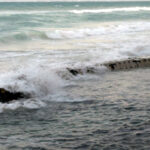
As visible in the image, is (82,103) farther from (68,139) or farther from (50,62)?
(50,62)

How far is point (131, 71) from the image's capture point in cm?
1238

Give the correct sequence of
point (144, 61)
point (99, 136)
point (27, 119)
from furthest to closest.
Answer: point (144, 61)
point (27, 119)
point (99, 136)

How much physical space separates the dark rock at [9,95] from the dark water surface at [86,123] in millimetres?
757

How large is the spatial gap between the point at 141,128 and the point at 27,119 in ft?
7.07

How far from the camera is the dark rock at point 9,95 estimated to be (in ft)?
29.1

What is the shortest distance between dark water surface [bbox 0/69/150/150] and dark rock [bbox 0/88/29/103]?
0.76 meters

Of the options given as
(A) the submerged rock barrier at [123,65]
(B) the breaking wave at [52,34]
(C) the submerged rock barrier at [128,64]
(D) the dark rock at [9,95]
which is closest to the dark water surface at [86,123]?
(D) the dark rock at [9,95]

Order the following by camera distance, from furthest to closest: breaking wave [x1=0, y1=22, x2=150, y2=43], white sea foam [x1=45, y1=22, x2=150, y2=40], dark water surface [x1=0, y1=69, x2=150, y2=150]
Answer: white sea foam [x1=45, y1=22, x2=150, y2=40] → breaking wave [x1=0, y1=22, x2=150, y2=43] → dark water surface [x1=0, y1=69, x2=150, y2=150]

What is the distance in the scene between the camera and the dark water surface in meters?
6.27

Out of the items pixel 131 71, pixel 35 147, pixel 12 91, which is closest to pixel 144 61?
pixel 131 71

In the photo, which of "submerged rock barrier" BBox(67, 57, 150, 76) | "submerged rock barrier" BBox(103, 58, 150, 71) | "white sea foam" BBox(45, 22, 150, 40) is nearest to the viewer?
"submerged rock barrier" BBox(67, 57, 150, 76)

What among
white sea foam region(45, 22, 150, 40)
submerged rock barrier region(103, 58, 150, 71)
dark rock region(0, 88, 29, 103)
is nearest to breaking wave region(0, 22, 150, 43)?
white sea foam region(45, 22, 150, 40)

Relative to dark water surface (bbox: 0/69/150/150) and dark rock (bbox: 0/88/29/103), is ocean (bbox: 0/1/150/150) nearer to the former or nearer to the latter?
dark water surface (bbox: 0/69/150/150)

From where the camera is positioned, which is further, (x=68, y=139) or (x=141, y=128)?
(x=141, y=128)
